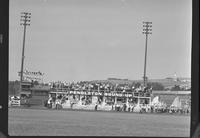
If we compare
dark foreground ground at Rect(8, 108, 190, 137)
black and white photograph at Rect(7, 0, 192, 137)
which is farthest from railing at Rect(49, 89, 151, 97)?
dark foreground ground at Rect(8, 108, 190, 137)

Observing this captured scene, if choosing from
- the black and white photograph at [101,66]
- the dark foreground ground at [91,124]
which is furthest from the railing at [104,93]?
the dark foreground ground at [91,124]

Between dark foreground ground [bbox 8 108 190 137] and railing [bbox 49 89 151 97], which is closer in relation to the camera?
dark foreground ground [bbox 8 108 190 137]

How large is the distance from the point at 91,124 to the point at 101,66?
721mm

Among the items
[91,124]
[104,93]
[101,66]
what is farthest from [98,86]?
[91,124]

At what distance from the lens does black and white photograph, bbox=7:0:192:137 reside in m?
4.02

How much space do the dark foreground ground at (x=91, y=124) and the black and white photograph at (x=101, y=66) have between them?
11mm

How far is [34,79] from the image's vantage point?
13.7 ft

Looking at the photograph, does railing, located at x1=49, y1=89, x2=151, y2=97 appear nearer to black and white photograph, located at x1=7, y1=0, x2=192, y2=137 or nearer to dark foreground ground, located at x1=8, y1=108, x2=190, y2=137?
black and white photograph, located at x1=7, y1=0, x2=192, y2=137

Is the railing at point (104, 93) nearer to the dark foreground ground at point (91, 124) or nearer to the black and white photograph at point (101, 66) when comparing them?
the black and white photograph at point (101, 66)

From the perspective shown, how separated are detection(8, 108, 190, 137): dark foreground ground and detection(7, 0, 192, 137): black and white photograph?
11mm

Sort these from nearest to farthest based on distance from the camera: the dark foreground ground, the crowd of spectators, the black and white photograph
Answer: the dark foreground ground, the black and white photograph, the crowd of spectators

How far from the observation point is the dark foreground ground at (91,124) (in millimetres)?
3789

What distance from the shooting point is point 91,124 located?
163 inches

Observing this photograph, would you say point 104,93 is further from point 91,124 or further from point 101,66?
point 91,124
